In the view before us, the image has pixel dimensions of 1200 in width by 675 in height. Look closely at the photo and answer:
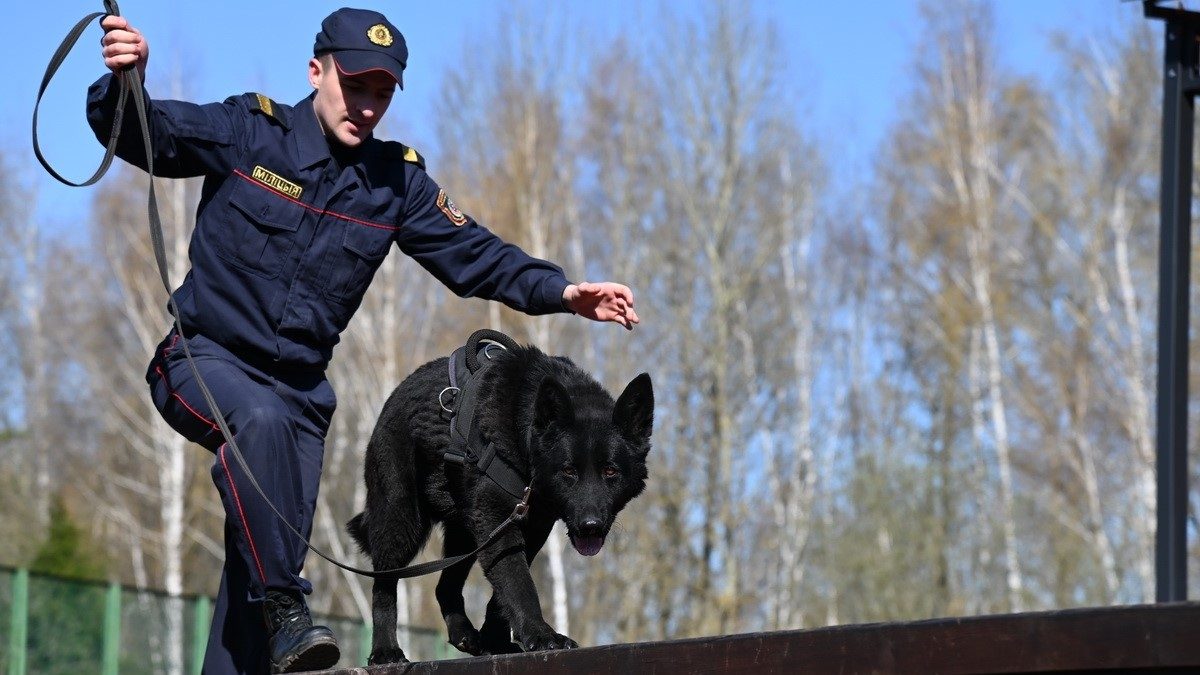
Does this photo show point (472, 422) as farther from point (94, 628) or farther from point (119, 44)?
point (94, 628)

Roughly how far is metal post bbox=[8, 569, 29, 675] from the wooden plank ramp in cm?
931

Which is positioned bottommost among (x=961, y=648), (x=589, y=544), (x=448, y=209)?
(x=961, y=648)

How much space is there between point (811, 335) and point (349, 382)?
9.94 meters

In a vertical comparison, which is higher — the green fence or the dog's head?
the dog's head

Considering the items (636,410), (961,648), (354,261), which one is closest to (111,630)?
(354,261)

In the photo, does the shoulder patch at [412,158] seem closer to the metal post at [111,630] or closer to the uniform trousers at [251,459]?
the uniform trousers at [251,459]

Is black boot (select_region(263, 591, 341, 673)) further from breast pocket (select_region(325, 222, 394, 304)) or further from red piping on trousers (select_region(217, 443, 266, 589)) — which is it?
breast pocket (select_region(325, 222, 394, 304))

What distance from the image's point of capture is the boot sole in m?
4.39

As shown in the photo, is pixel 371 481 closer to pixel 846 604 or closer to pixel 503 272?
pixel 503 272

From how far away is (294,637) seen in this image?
14.6 feet

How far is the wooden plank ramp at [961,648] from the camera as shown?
9.66ft

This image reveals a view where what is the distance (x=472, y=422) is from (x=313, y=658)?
1033 mm

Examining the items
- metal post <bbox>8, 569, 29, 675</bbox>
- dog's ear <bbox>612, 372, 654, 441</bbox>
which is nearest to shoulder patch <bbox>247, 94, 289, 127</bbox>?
dog's ear <bbox>612, 372, 654, 441</bbox>

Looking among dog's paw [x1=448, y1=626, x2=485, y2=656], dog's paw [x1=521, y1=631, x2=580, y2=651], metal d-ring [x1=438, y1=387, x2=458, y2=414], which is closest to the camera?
dog's paw [x1=521, y1=631, x2=580, y2=651]
